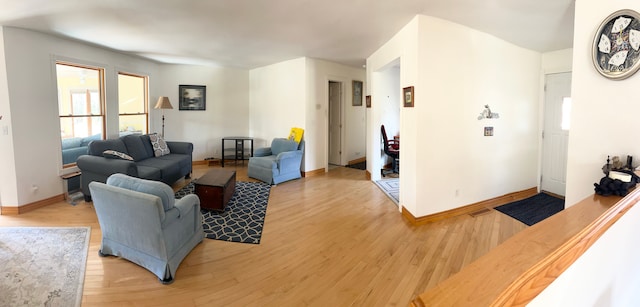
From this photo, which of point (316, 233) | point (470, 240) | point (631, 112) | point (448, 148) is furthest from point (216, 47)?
point (631, 112)

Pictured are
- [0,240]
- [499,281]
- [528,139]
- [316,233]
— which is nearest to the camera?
[499,281]

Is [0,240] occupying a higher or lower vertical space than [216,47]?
lower

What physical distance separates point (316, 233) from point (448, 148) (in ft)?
6.32

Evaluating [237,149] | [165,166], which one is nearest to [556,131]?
[165,166]

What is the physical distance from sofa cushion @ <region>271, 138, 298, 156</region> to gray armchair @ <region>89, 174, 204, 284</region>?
335 cm

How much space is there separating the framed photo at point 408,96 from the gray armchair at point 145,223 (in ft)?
8.76

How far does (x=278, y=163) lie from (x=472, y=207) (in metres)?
3.25

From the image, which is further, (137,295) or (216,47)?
(216,47)

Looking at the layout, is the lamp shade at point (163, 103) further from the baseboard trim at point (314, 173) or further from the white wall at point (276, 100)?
the baseboard trim at point (314, 173)

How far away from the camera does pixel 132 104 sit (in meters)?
6.28

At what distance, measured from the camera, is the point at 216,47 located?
5160 millimetres

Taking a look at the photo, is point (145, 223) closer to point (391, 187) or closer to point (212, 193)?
point (212, 193)

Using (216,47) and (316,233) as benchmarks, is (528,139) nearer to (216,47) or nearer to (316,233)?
(316,233)

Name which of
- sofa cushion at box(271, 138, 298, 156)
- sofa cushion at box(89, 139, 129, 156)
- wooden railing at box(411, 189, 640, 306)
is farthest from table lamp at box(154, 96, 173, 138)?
wooden railing at box(411, 189, 640, 306)
